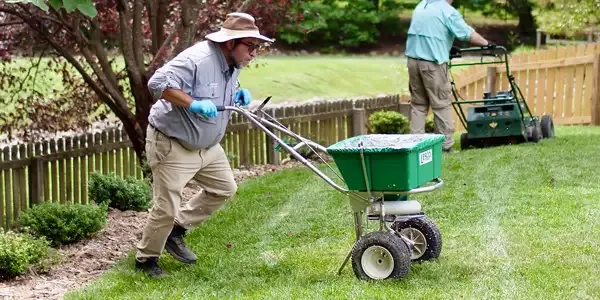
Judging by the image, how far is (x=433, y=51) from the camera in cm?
1112

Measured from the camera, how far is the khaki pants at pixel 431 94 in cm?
1127

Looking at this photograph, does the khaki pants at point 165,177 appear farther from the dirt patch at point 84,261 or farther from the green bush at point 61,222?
the green bush at point 61,222

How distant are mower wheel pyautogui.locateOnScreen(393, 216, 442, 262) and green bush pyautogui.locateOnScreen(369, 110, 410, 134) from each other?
692 centimetres

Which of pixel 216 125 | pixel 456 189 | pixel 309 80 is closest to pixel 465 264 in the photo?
pixel 216 125

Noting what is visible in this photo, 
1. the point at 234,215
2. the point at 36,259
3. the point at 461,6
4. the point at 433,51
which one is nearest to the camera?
the point at 36,259

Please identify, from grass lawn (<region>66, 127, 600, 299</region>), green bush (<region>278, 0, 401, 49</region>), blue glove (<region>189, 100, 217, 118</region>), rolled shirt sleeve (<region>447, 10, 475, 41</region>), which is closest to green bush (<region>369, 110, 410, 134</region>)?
rolled shirt sleeve (<region>447, 10, 475, 41</region>)

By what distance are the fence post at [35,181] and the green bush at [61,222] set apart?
1690mm

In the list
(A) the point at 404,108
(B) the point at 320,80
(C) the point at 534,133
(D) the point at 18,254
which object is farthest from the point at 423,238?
(B) the point at 320,80

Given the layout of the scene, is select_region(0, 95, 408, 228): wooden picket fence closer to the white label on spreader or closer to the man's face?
the man's face

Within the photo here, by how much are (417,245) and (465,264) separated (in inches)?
14.1

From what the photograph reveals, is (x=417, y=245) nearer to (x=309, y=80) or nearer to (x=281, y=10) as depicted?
(x=281, y=10)

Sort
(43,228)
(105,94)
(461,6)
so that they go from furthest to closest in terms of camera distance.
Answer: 1. (461,6)
2. (105,94)
3. (43,228)

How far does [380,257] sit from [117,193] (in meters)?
3.68

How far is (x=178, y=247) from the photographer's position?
21.5ft
